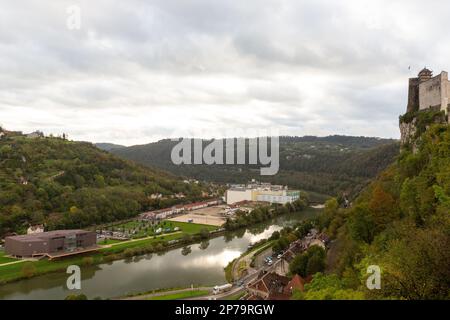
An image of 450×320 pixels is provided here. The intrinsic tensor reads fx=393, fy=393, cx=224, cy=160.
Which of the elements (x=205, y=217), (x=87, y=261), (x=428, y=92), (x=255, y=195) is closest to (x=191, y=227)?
(x=205, y=217)

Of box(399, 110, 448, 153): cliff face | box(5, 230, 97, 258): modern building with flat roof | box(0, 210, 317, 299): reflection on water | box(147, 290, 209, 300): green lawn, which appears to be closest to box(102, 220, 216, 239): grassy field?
box(5, 230, 97, 258): modern building with flat roof

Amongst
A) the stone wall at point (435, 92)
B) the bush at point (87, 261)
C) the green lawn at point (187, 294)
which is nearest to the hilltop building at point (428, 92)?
the stone wall at point (435, 92)

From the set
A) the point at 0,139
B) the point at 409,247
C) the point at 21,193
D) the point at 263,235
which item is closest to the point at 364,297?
the point at 409,247

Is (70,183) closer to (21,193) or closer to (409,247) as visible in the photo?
(21,193)

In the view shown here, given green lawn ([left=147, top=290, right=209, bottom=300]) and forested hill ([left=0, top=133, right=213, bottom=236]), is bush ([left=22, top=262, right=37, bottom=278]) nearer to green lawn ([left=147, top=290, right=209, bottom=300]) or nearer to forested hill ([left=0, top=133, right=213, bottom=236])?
green lawn ([left=147, top=290, right=209, bottom=300])

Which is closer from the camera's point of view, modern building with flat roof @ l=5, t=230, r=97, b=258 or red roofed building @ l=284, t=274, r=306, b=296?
red roofed building @ l=284, t=274, r=306, b=296

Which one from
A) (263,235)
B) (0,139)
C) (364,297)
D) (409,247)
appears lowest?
(263,235)
